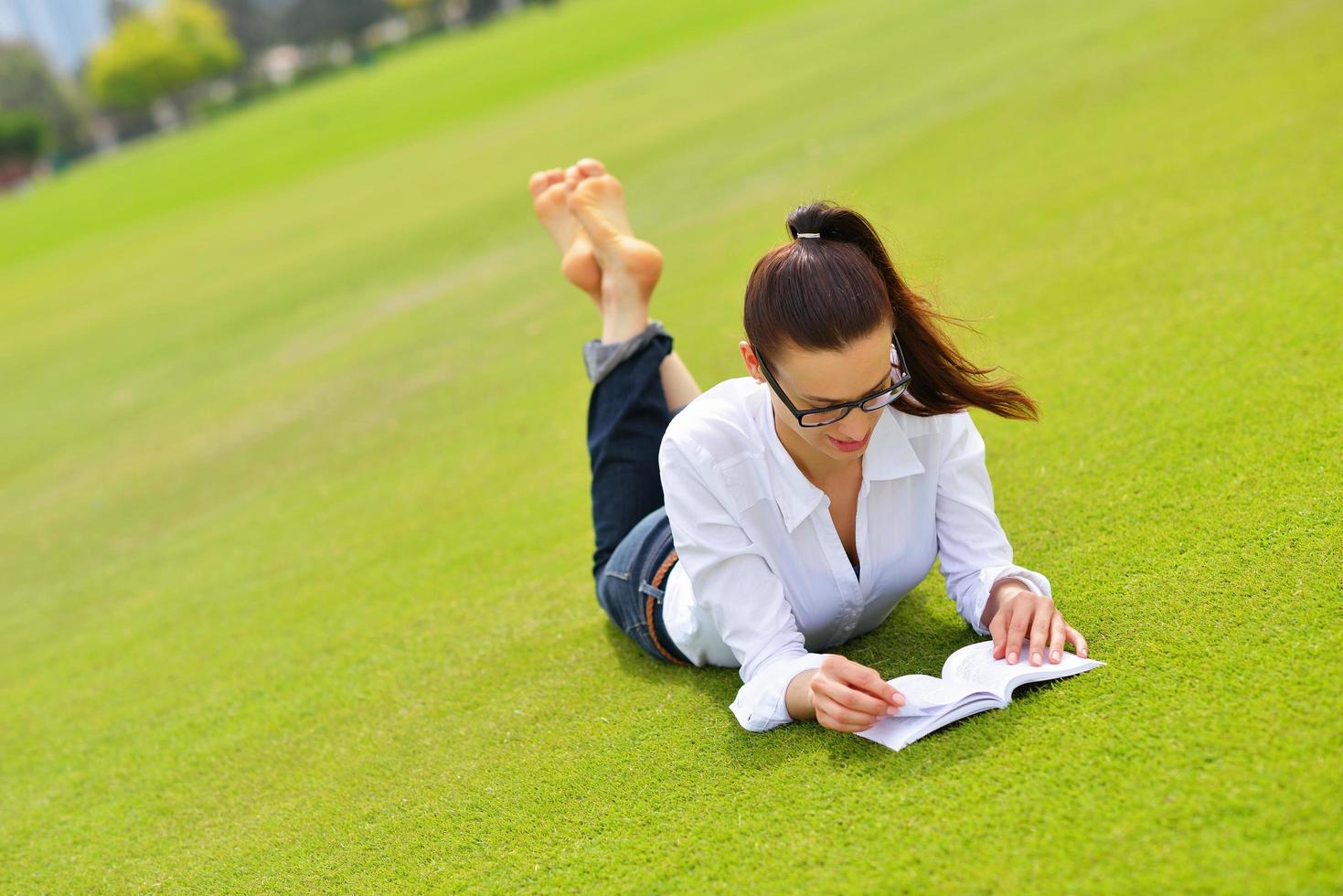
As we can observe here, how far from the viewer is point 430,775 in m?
3.23

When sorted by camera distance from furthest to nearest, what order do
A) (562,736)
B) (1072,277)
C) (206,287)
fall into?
(206,287) < (1072,277) < (562,736)

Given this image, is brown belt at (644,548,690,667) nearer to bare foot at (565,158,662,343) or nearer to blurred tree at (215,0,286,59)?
bare foot at (565,158,662,343)

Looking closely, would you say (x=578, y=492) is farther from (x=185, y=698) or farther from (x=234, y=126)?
(x=234, y=126)

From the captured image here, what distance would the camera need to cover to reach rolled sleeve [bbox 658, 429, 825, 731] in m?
2.80

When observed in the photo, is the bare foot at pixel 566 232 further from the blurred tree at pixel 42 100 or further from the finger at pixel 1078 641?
the blurred tree at pixel 42 100

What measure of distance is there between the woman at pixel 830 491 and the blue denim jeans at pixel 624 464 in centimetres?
33

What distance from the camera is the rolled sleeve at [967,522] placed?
2975 millimetres

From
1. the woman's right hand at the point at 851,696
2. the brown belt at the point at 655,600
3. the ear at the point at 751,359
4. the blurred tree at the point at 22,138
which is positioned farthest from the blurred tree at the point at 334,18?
the woman's right hand at the point at 851,696

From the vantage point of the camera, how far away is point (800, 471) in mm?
2855

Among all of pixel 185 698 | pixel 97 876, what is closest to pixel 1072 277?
pixel 185 698

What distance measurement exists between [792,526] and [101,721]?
2934 mm

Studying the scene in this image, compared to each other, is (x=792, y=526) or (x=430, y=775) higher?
(x=792, y=526)

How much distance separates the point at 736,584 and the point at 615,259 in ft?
5.73

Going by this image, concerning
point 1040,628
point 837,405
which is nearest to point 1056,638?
point 1040,628
